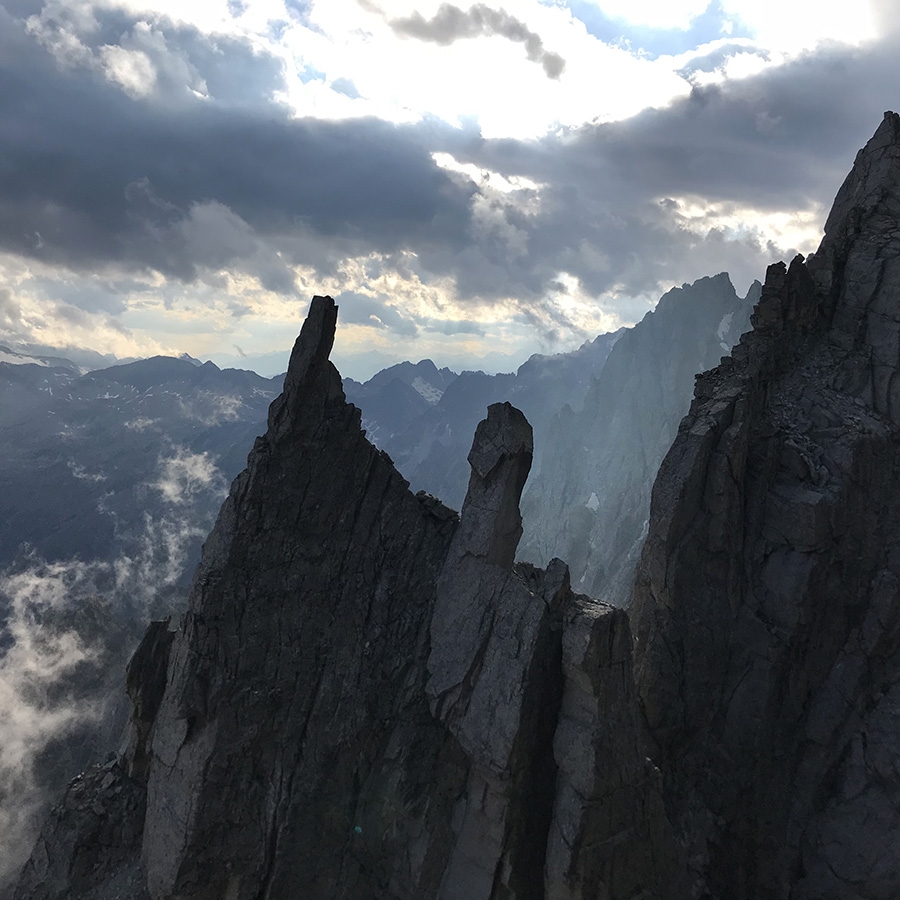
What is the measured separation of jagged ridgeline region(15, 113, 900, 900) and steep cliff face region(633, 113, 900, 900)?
0.14 metres

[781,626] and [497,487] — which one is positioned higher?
[497,487]

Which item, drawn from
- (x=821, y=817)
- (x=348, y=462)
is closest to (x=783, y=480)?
(x=821, y=817)

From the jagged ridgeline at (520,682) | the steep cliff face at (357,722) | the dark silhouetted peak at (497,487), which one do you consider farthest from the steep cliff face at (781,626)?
the dark silhouetted peak at (497,487)

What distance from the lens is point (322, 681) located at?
27.3 m

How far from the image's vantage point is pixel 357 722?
88.8 feet

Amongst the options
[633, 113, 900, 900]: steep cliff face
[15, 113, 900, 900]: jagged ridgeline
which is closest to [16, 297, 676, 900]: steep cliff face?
[15, 113, 900, 900]: jagged ridgeline

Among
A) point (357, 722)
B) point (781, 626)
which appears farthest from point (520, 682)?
point (781, 626)

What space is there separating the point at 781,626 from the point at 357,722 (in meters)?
24.6

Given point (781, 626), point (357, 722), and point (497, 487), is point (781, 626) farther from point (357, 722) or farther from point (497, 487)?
point (357, 722)

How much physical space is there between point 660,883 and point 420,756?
11.8 meters

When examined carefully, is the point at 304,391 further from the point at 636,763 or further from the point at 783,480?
the point at 783,480

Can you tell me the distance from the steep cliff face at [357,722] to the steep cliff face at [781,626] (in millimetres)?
7958

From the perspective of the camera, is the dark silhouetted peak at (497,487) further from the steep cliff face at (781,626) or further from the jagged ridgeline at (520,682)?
the steep cliff face at (781,626)

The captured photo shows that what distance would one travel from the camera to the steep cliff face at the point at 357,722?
980 inches
